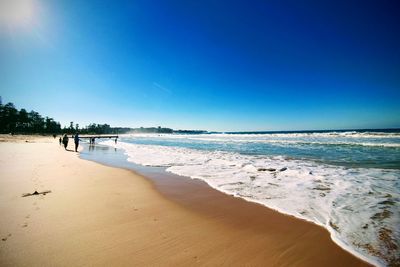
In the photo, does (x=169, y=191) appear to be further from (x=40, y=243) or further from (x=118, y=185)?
(x=40, y=243)

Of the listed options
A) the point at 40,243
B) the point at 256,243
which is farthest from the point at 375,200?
the point at 40,243

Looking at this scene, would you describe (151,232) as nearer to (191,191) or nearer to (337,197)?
(191,191)

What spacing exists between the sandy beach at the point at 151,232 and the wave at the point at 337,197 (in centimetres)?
45

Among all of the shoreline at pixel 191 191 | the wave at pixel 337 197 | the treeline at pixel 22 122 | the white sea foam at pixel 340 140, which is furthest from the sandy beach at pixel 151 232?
the treeline at pixel 22 122

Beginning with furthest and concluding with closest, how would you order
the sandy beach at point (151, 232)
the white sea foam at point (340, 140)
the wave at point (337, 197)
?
1. the white sea foam at point (340, 140)
2. the wave at point (337, 197)
3. the sandy beach at point (151, 232)

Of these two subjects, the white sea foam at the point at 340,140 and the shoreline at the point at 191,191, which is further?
the white sea foam at the point at 340,140

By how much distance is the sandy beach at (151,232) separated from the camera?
→ 10.5 feet

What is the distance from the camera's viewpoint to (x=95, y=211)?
5031 mm

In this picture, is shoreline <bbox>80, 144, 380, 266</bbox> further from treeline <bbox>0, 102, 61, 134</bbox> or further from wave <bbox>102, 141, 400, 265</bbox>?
treeline <bbox>0, 102, 61, 134</bbox>

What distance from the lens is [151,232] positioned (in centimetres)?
405

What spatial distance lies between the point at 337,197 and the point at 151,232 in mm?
5624

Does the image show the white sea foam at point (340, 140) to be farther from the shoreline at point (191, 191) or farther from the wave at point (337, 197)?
the shoreline at point (191, 191)

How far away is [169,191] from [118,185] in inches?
80.5

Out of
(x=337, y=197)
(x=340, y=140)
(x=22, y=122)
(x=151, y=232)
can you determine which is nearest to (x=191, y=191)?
(x=151, y=232)
